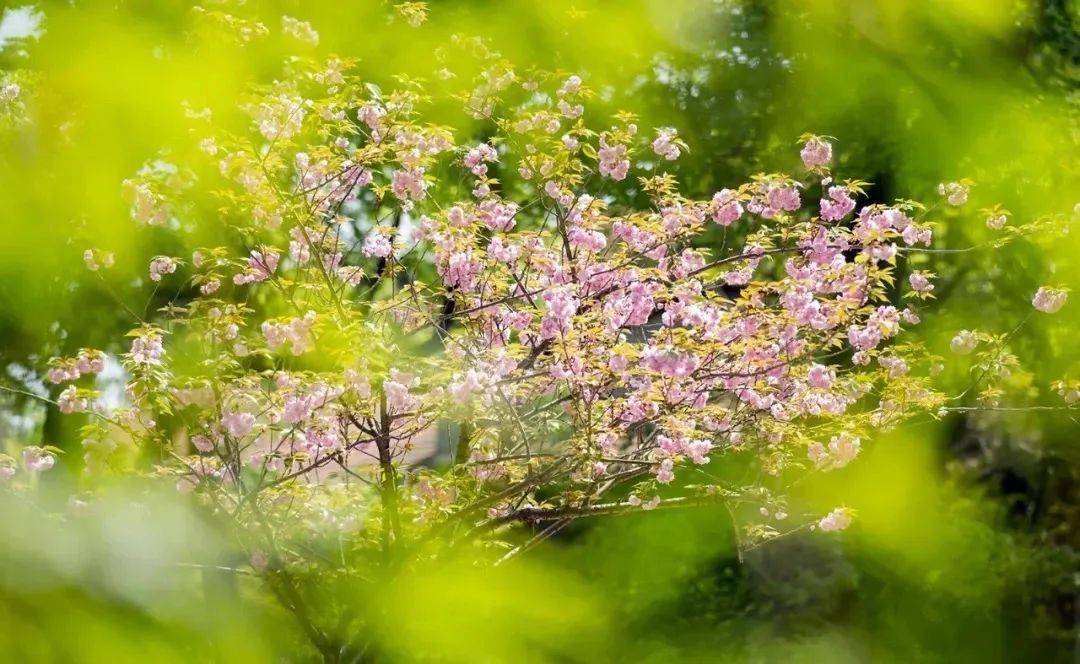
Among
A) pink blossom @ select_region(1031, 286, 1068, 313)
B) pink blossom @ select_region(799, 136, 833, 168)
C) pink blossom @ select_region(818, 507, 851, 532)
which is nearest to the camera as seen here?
pink blossom @ select_region(799, 136, 833, 168)

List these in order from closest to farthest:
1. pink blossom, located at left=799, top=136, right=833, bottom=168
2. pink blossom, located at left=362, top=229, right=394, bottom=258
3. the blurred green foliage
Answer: pink blossom, located at left=799, top=136, right=833, bottom=168, pink blossom, located at left=362, top=229, right=394, bottom=258, the blurred green foliage

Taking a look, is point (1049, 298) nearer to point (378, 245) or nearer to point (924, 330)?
point (924, 330)

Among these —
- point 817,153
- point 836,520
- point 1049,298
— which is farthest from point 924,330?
point 817,153

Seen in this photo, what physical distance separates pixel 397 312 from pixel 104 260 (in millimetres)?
1280

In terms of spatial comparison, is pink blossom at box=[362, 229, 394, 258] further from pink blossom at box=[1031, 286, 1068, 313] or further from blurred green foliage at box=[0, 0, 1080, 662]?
pink blossom at box=[1031, 286, 1068, 313]

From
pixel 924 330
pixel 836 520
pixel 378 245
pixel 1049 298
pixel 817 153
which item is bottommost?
pixel 924 330

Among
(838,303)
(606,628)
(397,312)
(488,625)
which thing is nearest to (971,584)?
(606,628)

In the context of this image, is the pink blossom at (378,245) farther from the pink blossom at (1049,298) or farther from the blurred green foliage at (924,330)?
the pink blossom at (1049,298)

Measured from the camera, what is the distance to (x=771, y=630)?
7.80 metres

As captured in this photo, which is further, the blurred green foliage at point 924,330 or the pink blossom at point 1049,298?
the blurred green foliage at point 924,330

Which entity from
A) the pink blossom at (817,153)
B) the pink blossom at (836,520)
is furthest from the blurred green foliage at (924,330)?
the pink blossom at (817,153)

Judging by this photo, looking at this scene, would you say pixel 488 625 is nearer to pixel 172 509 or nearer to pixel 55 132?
pixel 172 509

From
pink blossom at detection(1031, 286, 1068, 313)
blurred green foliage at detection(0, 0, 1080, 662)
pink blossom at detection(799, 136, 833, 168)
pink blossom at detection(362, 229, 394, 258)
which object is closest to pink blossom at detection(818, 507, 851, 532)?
pink blossom at detection(1031, 286, 1068, 313)

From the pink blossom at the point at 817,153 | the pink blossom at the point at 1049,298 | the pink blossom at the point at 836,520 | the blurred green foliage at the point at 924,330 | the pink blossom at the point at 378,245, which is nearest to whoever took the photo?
the pink blossom at the point at 817,153
